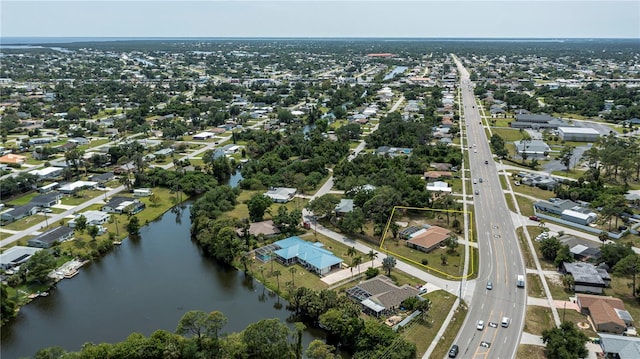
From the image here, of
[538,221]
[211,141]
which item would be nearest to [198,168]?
[211,141]

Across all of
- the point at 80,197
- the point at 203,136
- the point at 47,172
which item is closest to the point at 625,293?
the point at 80,197

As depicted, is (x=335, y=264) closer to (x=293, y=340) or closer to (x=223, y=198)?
(x=293, y=340)

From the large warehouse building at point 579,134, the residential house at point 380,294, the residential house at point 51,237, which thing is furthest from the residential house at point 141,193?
the large warehouse building at point 579,134

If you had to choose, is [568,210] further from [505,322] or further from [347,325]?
[347,325]

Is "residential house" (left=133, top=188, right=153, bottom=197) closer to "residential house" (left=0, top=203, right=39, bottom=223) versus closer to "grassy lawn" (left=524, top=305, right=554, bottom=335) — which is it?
"residential house" (left=0, top=203, right=39, bottom=223)

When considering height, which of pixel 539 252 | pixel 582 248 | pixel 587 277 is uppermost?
pixel 587 277

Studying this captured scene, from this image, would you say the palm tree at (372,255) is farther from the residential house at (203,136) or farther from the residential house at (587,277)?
the residential house at (203,136)
